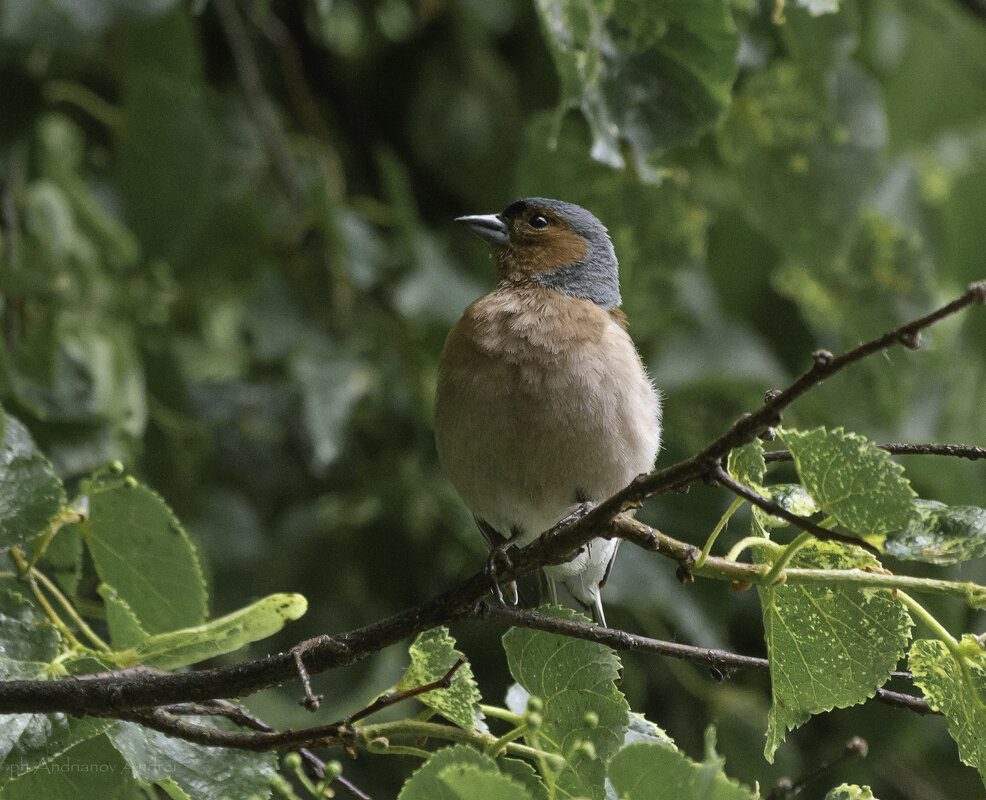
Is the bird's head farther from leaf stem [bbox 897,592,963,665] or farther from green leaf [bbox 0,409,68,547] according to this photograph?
leaf stem [bbox 897,592,963,665]

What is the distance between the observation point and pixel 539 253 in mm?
4109

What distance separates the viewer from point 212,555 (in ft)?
14.5

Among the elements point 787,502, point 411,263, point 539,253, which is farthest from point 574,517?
point 411,263

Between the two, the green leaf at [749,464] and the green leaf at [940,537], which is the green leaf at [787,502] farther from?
the green leaf at [940,537]

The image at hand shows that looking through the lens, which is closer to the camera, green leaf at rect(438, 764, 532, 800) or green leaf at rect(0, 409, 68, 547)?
green leaf at rect(438, 764, 532, 800)

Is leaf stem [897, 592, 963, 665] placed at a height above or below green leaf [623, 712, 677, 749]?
above

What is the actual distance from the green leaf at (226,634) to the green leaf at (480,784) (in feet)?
→ 1.60

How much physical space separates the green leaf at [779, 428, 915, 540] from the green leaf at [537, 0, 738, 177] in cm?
144

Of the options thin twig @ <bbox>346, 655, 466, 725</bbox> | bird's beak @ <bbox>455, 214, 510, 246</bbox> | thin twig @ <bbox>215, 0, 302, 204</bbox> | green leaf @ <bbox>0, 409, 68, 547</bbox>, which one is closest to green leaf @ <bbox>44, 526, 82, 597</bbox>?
green leaf @ <bbox>0, 409, 68, 547</bbox>

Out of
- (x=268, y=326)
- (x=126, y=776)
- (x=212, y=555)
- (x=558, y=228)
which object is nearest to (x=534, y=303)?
(x=558, y=228)

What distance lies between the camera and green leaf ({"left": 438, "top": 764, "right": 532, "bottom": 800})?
1.51m

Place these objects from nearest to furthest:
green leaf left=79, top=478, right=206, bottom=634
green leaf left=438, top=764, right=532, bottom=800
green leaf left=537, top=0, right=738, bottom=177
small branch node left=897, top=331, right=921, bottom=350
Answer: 1. small branch node left=897, top=331, right=921, bottom=350
2. green leaf left=438, top=764, right=532, bottom=800
3. green leaf left=79, top=478, right=206, bottom=634
4. green leaf left=537, top=0, right=738, bottom=177

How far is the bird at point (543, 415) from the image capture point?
3164 millimetres

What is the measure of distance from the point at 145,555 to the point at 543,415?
122cm
